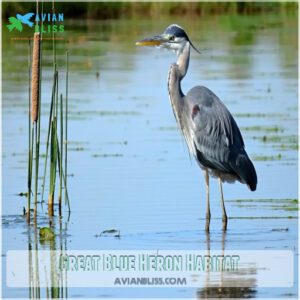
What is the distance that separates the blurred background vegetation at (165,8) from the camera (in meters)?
36.4

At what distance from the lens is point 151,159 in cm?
1216

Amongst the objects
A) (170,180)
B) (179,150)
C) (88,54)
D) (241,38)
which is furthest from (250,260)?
(241,38)

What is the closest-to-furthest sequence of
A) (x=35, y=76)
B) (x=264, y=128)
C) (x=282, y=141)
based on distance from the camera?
(x=35, y=76), (x=282, y=141), (x=264, y=128)

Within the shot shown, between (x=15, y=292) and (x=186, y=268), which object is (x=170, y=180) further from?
(x=15, y=292)

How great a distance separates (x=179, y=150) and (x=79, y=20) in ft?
78.6

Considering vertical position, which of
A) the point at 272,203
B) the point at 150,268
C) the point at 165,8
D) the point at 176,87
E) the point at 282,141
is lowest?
the point at 150,268

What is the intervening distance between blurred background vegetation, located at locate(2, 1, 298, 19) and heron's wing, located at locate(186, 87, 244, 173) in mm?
26005

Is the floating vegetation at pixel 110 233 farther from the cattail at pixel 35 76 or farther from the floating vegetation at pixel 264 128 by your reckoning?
the floating vegetation at pixel 264 128

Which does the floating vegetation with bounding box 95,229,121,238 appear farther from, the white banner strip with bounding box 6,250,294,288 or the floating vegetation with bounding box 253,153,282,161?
the floating vegetation with bounding box 253,153,282,161

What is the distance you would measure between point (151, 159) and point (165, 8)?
84.0 feet

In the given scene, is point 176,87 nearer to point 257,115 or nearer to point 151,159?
point 151,159

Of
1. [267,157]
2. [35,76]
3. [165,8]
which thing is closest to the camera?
[35,76]

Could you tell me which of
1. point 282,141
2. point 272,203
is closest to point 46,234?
point 272,203

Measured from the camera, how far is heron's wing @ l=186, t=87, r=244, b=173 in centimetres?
911
